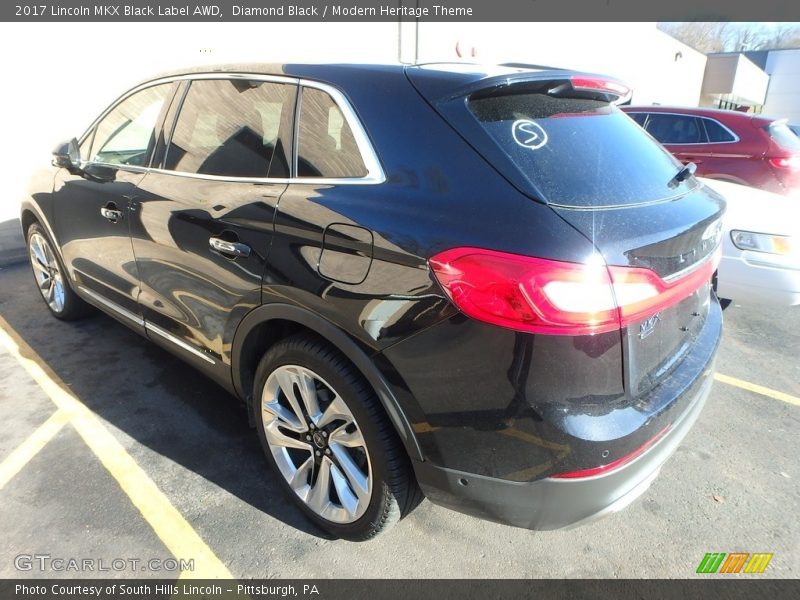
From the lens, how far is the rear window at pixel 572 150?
1.72m

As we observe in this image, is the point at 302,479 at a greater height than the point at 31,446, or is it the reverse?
the point at 302,479

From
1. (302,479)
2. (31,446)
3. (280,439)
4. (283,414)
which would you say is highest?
(283,414)

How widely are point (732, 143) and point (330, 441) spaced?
7299 millimetres

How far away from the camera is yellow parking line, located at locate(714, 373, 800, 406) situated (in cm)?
333

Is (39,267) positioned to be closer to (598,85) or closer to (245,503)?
(245,503)

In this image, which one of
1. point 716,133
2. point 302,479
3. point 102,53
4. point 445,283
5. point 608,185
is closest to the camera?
point 445,283

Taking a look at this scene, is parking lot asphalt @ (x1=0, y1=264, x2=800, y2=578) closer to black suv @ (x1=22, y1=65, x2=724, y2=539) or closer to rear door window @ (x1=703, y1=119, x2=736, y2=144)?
black suv @ (x1=22, y1=65, x2=724, y2=539)

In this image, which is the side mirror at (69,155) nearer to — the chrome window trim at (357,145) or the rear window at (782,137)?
the chrome window trim at (357,145)

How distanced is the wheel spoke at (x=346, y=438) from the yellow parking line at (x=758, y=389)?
2721 mm

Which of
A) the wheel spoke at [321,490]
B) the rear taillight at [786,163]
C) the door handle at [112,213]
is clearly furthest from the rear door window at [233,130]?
the rear taillight at [786,163]

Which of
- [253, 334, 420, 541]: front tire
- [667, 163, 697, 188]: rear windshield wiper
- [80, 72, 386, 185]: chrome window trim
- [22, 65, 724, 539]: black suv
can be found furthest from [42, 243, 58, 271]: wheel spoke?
[667, 163, 697, 188]: rear windshield wiper

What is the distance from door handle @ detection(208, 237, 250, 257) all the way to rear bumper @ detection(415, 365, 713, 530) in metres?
1.09

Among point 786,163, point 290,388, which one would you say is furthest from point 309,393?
point 786,163

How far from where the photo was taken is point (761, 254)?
11.8 feet
